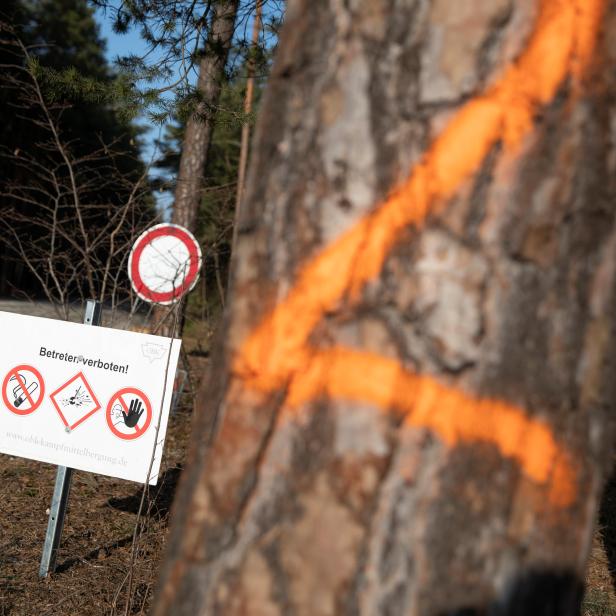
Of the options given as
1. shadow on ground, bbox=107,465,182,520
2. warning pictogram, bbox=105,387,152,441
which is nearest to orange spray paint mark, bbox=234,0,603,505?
warning pictogram, bbox=105,387,152,441

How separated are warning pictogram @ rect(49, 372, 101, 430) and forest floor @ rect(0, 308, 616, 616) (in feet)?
2.24

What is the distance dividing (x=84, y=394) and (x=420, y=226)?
3.77 m

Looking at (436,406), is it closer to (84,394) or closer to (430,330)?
(430,330)

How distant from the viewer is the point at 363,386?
3.05 feet

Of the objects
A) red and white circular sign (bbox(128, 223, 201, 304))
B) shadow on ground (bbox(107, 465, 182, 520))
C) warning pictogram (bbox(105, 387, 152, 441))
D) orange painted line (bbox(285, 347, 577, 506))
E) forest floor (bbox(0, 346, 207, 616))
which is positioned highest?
red and white circular sign (bbox(128, 223, 201, 304))

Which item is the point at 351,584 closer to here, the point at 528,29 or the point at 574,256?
the point at 574,256

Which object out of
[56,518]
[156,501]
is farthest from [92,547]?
[156,501]

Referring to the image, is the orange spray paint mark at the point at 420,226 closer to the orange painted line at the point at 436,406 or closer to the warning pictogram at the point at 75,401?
the orange painted line at the point at 436,406

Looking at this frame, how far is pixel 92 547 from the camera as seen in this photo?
197 inches

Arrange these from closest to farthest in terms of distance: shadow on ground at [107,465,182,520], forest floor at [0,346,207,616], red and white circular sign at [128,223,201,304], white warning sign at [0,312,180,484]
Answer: forest floor at [0,346,207,616] < white warning sign at [0,312,180,484] < shadow on ground at [107,465,182,520] < red and white circular sign at [128,223,201,304]

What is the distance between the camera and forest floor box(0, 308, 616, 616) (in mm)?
4078

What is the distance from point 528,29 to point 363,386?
48 centimetres

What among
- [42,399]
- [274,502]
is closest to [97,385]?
[42,399]

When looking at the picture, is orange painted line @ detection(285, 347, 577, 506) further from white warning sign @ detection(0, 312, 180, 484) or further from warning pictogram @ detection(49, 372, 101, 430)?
warning pictogram @ detection(49, 372, 101, 430)
